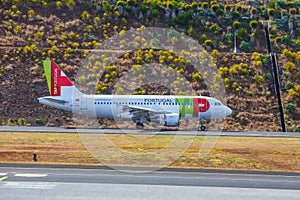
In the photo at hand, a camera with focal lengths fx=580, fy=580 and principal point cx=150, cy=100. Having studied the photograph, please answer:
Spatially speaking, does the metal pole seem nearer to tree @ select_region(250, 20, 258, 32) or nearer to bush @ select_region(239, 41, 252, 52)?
tree @ select_region(250, 20, 258, 32)

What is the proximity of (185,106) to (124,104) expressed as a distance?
248 inches

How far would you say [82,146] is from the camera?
143 ft

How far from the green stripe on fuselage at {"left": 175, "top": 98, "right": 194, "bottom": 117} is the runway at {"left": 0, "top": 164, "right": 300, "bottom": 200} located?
2679 centimetres

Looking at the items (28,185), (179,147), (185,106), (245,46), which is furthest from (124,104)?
(28,185)

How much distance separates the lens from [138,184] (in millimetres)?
27125

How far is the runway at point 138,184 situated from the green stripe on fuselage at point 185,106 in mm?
26793

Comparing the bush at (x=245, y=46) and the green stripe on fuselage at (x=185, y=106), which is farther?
the bush at (x=245, y=46)

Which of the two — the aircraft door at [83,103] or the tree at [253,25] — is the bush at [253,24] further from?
the aircraft door at [83,103]

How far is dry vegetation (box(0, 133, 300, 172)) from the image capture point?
37062 millimetres

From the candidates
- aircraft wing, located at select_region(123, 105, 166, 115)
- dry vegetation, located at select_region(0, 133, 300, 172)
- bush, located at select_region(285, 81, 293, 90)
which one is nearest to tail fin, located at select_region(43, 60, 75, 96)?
aircraft wing, located at select_region(123, 105, 166, 115)

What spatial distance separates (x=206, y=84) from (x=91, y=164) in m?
37.4

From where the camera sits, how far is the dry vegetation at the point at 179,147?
3706 cm

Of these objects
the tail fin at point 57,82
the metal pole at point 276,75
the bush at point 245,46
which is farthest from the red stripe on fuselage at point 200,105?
the bush at point 245,46

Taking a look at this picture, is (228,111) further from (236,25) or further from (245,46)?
(236,25)
